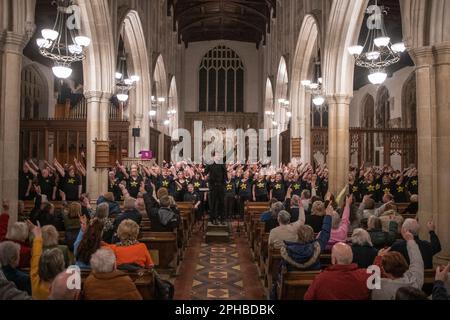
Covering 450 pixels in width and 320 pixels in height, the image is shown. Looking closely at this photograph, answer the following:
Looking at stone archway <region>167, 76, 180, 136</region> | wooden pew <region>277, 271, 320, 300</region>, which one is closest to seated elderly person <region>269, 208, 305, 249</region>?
wooden pew <region>277, 271, 320, 300</region>

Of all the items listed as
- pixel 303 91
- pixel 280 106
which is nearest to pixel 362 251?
pixel 303 91

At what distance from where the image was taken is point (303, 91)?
17.1 meters

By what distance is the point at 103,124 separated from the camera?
39.1 ft

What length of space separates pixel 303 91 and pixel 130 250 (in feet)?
45.1

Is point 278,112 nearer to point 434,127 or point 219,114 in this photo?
point 219,114

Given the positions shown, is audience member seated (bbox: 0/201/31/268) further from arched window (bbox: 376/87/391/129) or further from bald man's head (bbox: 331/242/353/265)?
arched window (bbox: 376/87/391/129)

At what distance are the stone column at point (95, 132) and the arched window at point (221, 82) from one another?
21448 mm

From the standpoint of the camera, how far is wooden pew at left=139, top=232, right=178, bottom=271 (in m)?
6.61

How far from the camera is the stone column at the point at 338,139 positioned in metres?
12.0

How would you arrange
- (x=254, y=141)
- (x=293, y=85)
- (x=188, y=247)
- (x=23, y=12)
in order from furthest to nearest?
1. (x=254, y=141)
2. (x=293, y=85)
3. (x=188, y=247)
4. (x=23, y=12)

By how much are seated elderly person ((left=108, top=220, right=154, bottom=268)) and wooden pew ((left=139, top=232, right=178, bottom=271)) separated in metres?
2.09

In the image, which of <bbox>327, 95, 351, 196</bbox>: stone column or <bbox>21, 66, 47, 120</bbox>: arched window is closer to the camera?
<bbox>327, 95, 351, 196</bbox>: stone column

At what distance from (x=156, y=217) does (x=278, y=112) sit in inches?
674
